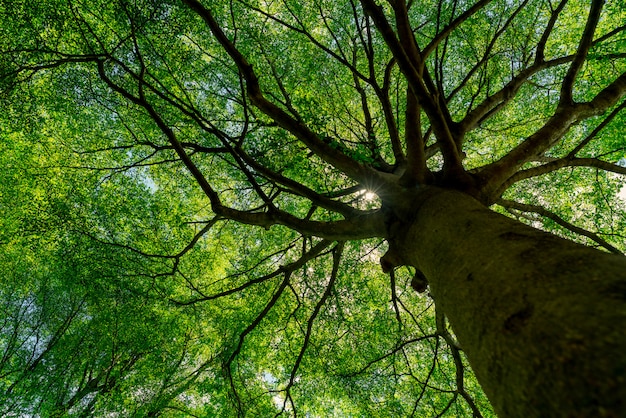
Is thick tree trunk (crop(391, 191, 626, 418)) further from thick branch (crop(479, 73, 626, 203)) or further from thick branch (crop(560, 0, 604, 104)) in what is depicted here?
thick branch (crop(560, 0, 604, 104))

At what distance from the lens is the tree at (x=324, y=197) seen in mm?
1514

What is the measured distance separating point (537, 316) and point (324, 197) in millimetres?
2900

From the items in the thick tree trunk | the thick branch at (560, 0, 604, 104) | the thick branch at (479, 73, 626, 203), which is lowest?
the thick tree trunk

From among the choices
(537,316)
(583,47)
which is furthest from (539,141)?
(537,316)

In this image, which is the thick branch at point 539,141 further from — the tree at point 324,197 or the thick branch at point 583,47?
the thick branch at point 583,47

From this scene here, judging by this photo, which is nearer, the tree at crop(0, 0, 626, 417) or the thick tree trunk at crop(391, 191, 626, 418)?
the thick tree trunk at crop(391, 191, 626, 418)

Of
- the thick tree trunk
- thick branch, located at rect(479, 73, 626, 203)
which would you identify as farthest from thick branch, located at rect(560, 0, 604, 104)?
the thick tree trunk

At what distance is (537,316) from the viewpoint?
106 cm

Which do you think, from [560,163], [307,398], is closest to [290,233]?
[307,398]

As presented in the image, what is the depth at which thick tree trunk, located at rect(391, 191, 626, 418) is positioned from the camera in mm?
783

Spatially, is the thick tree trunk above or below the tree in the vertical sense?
below

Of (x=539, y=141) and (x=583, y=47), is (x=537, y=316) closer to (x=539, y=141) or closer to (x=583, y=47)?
(x=539, y=141)

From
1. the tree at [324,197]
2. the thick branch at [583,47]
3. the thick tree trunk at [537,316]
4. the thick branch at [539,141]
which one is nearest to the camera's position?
the thick tree trunk at [537,316]

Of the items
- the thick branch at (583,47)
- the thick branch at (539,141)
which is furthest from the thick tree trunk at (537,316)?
the thick branch at (583,47)
